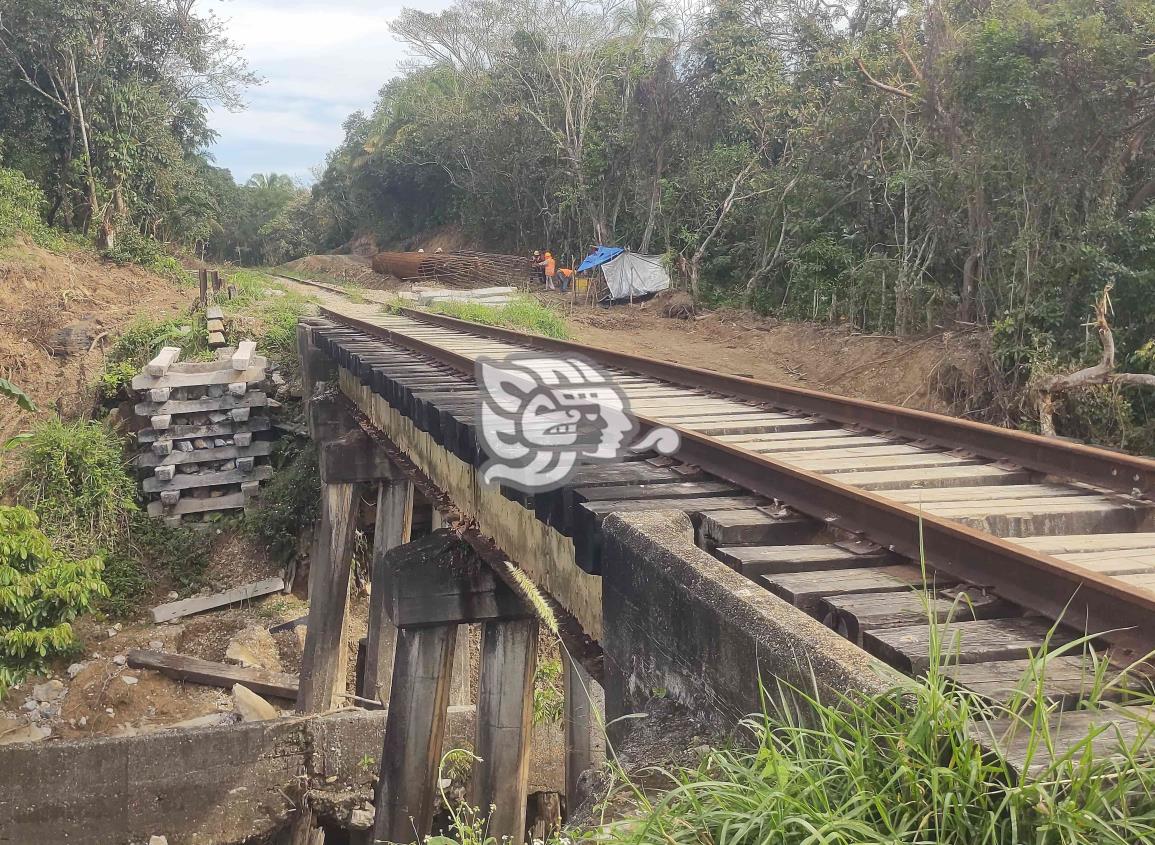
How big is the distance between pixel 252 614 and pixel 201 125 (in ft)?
71.6

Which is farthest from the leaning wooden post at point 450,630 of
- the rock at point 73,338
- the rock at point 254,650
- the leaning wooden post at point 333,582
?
the rock at point 73,338

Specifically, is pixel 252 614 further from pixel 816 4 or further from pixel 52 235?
pixel 816 4

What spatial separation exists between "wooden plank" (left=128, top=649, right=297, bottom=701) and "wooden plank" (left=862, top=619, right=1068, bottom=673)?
349 inches

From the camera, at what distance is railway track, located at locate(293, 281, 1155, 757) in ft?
6.58

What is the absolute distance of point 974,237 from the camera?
11875mm

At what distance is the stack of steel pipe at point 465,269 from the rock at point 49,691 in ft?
59.2

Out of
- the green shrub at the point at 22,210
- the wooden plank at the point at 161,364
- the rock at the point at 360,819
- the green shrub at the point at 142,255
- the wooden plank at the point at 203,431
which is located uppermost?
the green shrub at the point at 22,210

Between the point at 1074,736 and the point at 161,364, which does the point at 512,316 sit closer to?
the point at 161,364

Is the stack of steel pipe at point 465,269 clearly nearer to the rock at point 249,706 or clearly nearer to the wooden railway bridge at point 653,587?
the wooden railway bridge at point 653,587

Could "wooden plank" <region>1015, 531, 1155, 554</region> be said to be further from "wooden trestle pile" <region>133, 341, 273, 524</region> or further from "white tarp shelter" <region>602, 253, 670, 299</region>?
"white tarp shelter" <region>602, 253, 670, 299</region>

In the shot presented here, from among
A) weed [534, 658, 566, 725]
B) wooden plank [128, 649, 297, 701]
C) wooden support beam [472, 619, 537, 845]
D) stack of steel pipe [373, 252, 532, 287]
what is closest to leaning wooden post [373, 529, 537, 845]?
wooden support beam [472, 619, 537, 845]

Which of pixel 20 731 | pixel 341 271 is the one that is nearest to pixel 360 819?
pixel 20 731

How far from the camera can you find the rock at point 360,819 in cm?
784

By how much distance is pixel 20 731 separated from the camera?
8602mm
